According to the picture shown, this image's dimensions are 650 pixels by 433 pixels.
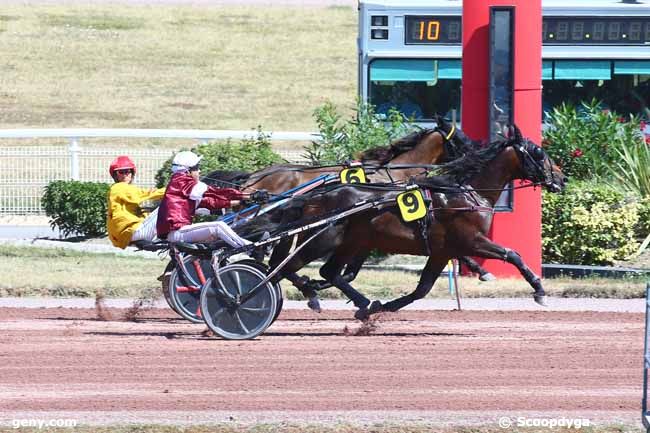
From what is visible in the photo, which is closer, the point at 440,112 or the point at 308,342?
the point at 308,342

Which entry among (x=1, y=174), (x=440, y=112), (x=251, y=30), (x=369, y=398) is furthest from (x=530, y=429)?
(x=251, y=30)

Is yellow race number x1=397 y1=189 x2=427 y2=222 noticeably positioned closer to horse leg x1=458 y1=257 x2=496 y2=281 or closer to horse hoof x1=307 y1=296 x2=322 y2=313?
horse leg x1=458 y1=257 x2=496 y2=281

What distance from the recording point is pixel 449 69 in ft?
68.7

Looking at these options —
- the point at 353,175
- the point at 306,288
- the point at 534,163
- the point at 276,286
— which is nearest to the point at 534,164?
the point at 534,163

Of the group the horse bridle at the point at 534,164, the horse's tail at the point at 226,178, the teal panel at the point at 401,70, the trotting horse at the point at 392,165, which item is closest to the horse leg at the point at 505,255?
the horse bridle at the point at 534,164

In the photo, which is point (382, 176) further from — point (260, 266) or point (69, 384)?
point (69, 384)

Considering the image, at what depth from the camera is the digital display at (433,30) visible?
20625 mm

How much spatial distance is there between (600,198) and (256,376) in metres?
7.86

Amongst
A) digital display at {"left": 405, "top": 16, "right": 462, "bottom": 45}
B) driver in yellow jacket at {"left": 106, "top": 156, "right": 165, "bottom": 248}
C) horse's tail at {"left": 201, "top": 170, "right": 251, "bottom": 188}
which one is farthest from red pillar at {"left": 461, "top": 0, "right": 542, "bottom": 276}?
driver in yellow jacket at {"left": 106, "top": 156, "right": 165, "bottom": 248}

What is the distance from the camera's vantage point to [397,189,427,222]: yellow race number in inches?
499

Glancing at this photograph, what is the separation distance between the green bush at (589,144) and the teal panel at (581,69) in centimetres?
216

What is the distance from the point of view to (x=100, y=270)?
17.0m

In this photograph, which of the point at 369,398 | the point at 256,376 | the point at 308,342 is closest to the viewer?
the point at 369,398

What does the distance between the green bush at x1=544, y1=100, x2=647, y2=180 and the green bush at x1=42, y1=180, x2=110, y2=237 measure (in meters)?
6.28
